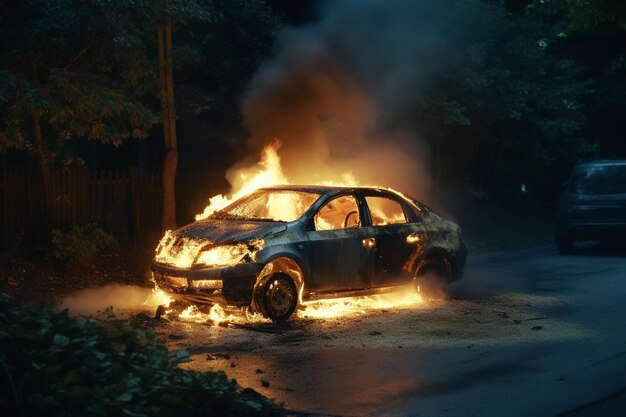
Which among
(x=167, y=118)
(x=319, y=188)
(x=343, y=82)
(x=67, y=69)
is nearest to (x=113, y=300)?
(x=319, y=188)

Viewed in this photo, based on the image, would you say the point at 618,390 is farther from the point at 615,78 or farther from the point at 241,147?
the point at 615,78

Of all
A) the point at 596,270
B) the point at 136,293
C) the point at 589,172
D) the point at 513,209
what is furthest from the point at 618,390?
the point at 513,209

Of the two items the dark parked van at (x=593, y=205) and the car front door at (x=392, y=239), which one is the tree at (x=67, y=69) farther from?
the dark parked van at (x=593, y=205)

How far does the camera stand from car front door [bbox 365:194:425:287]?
432 inches

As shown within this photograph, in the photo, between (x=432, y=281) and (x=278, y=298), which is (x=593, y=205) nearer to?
(x=432, y=281)

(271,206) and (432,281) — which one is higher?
(271,206)

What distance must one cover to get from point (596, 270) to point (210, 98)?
7.32 m

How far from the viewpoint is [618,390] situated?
7.31m

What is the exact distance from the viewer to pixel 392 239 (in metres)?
11.1

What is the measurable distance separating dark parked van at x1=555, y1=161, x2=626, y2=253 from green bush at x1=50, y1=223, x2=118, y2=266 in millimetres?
9081

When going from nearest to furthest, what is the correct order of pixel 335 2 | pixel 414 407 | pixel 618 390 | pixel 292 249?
pixel 414 407 → pixel 618 390 → pixel 292 249 → pixel 335 2

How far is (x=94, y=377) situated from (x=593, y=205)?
1459 cm

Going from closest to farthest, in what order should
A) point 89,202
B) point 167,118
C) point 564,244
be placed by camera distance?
point 167,118 → point 89,202 → point 564,244

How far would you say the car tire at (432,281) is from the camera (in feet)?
37.9
